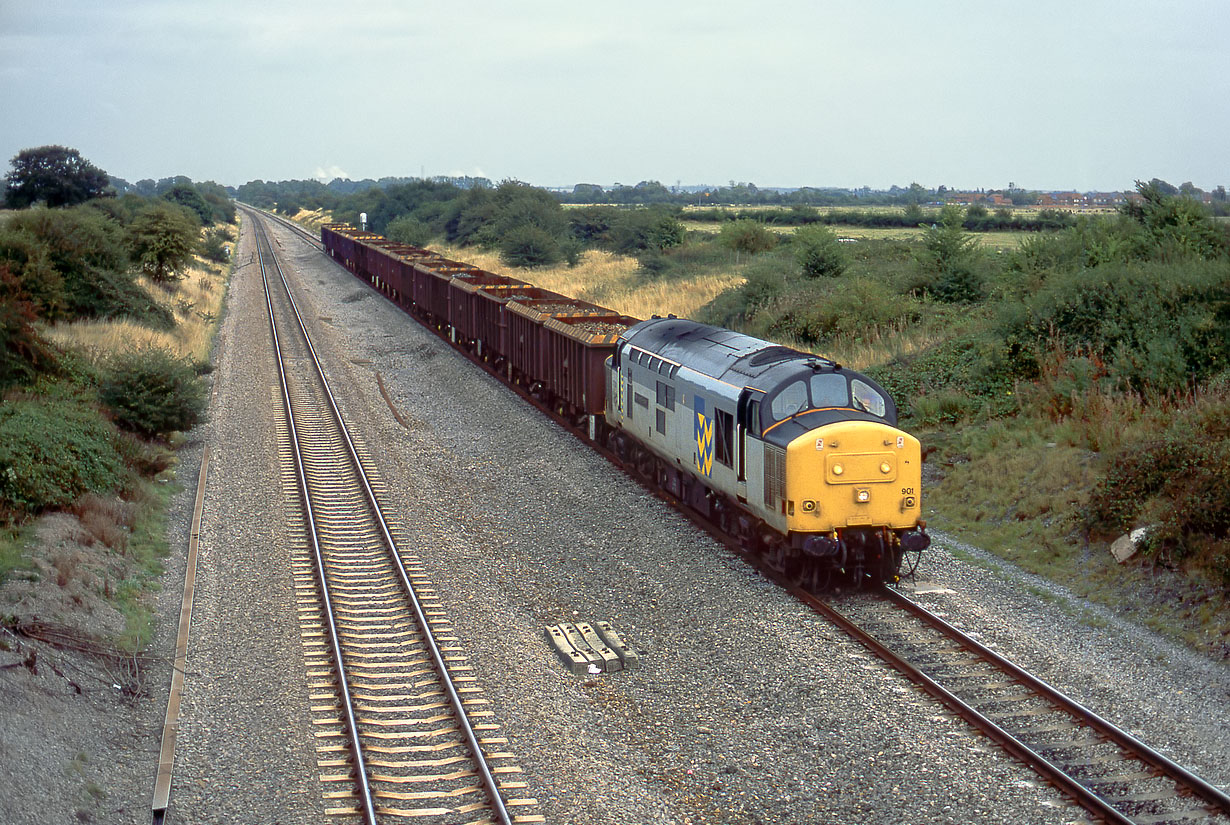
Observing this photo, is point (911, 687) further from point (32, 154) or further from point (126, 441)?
point (32, 154)

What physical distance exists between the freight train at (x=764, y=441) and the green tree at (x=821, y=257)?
48.2 ft

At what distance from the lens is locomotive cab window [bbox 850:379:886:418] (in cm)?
1373

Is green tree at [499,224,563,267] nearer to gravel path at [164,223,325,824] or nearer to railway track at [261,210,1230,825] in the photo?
gravel path at [164,223,325,824]

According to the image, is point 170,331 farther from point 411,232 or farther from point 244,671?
point 411,232

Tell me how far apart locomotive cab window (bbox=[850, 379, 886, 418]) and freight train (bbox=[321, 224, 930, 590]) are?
15 millimetres

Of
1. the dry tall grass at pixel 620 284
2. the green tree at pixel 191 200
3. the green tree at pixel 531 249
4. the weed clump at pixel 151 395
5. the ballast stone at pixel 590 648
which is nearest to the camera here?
the ballast stone at pixel 590 648

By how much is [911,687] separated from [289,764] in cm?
597

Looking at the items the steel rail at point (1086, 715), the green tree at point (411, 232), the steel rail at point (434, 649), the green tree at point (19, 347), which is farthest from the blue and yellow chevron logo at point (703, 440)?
the green tree at point (411, 232)

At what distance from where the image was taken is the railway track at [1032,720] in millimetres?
8406

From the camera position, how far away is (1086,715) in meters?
9.83

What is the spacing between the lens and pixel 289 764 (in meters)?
9.38

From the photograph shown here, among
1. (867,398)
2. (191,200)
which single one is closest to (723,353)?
(867,398)

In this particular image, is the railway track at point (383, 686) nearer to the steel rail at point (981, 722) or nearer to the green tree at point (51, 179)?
the steel rail at point (981, 722)

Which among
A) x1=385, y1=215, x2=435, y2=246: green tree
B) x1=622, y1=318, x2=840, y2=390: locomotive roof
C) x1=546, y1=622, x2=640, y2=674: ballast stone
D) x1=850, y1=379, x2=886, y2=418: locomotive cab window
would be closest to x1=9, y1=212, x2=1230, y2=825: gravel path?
x1=546, y1=622, x2=640, y2=674: ballast stone
